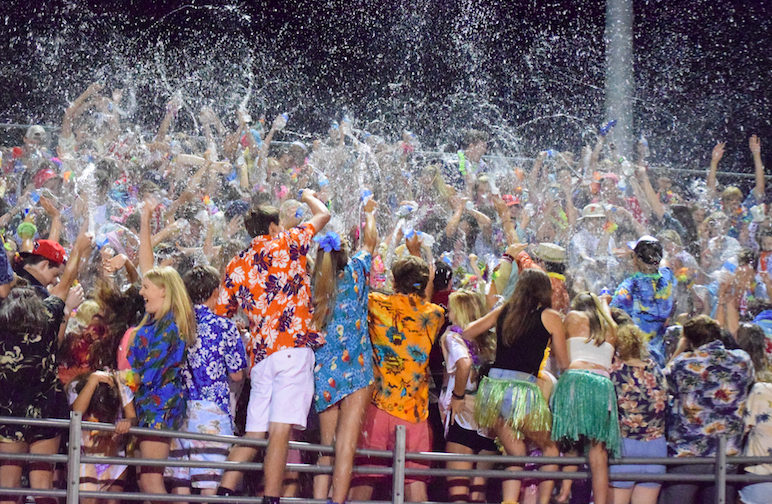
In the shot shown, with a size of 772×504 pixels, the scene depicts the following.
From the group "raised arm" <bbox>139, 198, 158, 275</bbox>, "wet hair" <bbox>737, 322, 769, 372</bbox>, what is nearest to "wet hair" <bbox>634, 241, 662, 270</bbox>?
"wet hair" <bbox>737, 322, 769, 372</bbox>

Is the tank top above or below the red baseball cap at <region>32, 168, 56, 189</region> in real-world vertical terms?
below

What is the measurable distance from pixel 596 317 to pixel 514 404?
610 mm

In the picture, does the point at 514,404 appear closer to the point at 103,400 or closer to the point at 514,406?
the point at 514,406

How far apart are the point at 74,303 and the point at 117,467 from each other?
2.92 feet

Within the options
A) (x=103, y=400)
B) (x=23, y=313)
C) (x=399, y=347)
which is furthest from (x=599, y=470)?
(x=23, y=313)

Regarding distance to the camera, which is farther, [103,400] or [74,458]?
[103,400]

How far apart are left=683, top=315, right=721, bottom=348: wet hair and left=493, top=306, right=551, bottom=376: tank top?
0.76 meters

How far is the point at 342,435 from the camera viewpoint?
3930 millimetres

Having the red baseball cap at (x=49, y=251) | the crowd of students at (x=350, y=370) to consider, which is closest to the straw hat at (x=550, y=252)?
the crowd of students at (x=350, y=370)

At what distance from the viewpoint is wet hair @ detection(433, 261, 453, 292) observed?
4.85 meters

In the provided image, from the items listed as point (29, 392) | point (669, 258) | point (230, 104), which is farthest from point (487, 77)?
point (29, 392)

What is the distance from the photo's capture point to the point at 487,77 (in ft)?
48.4

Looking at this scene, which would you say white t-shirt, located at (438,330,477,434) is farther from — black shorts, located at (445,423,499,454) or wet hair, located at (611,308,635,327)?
wet hair, located at (611,308,635,327)

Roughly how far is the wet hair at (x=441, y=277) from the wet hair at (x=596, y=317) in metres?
0.79
